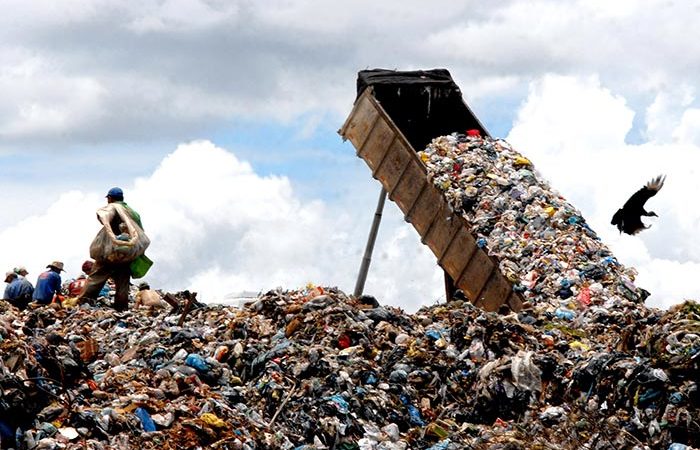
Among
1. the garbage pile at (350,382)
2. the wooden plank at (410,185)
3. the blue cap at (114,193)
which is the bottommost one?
the garbage pile at (350,382)

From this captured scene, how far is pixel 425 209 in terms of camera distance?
11.5m

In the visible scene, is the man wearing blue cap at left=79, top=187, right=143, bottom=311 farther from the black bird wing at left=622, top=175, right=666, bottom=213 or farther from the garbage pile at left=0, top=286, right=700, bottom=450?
the black bird wing at left=622, top=175, right=666, bottom=213

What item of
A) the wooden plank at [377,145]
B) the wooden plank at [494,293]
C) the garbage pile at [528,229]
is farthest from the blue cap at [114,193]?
the wooden plank at [494,293]

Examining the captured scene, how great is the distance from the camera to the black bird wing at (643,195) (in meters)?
11.1

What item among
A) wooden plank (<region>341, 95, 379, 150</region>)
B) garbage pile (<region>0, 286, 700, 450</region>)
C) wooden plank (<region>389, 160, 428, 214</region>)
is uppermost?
wooden plank (<region>341, 95, 379, 150</region>)

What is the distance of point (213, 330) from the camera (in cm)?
944

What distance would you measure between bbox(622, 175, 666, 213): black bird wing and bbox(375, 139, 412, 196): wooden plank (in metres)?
2.15

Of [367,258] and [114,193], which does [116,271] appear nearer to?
[114,193]

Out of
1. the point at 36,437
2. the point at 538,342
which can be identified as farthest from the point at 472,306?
the point at 36,437

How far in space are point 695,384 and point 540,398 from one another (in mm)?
1147

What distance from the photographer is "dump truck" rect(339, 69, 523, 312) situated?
10.9 metres

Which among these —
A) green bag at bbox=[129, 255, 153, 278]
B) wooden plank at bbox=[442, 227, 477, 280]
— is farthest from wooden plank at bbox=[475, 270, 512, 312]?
green bag at bbox=[129, 255, 153, 278]

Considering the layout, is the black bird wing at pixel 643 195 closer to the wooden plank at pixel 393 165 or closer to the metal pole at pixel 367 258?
the wooden plank at pixel 393 165

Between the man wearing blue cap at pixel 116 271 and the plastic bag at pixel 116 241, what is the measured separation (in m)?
0.04
